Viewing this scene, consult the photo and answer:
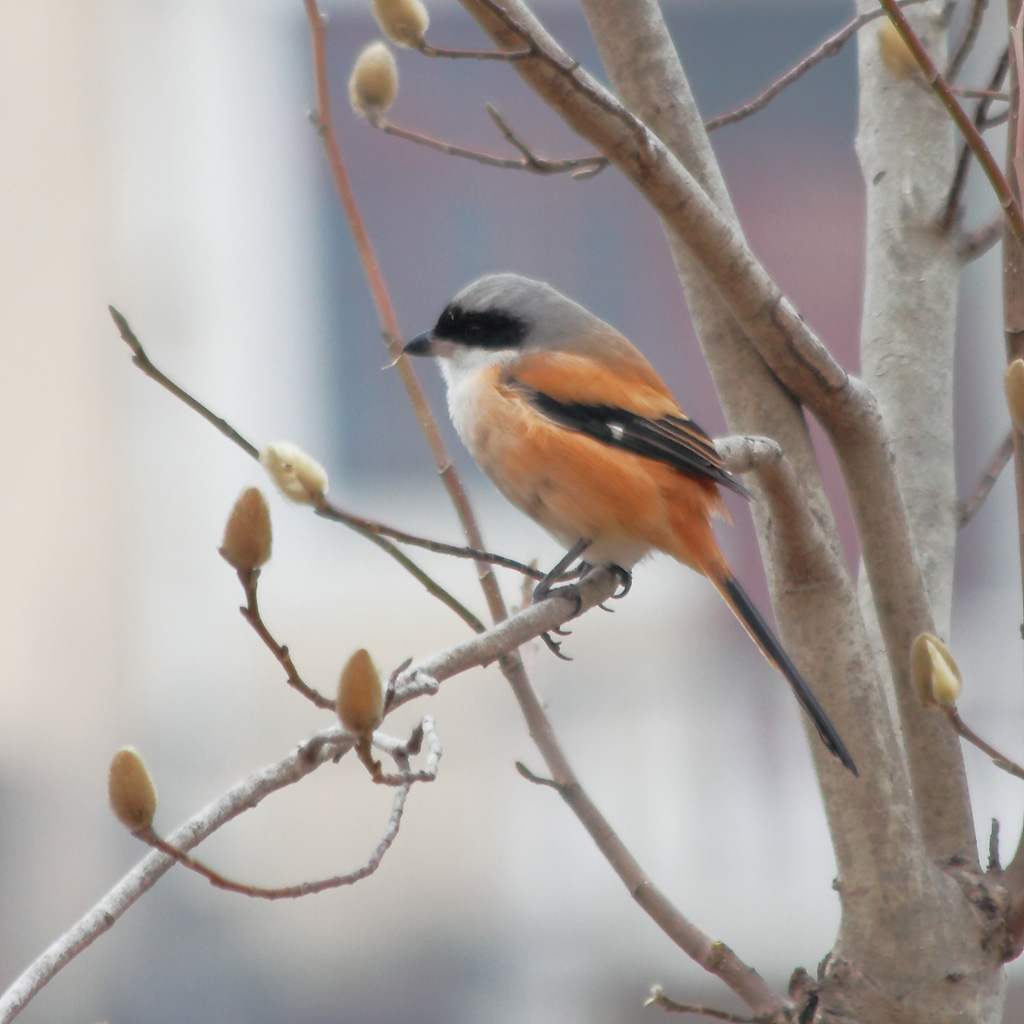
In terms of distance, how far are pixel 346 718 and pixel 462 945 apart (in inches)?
177

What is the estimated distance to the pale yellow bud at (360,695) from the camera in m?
0.96

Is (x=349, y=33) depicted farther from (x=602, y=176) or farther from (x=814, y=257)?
(x=814, y=257)

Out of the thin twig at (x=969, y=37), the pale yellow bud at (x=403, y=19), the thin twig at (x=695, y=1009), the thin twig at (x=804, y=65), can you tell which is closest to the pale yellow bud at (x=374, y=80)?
the pale yellow bud at (x=403, y=19)

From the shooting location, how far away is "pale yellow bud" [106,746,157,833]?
1.00m

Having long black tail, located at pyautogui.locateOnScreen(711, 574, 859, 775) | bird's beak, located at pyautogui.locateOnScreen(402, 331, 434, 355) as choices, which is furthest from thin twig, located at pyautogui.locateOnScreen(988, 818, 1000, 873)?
bird's beak, located at pyautogui.locateOnScreen(402, 331, 434, 355)

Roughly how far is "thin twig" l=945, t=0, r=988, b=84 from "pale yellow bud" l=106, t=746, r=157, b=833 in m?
1.13

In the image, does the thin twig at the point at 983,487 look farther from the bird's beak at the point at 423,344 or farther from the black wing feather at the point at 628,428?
the bird's beak at the point at 423,344

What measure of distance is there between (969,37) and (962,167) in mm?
165

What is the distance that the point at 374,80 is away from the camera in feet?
4.99

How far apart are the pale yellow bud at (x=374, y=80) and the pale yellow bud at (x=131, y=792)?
2.71 ft

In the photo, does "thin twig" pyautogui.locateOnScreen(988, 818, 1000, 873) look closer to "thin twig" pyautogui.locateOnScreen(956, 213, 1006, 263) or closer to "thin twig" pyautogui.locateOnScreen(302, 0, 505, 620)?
"thin twig" pyautogui.locateOnScreen(302, 0, 505, 620)

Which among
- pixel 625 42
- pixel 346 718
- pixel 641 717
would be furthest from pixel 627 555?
pixel 641 717

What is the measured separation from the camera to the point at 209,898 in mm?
5070

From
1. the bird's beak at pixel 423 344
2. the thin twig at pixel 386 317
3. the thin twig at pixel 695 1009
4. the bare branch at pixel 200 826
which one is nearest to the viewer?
the bare branch at pixel 200 826
